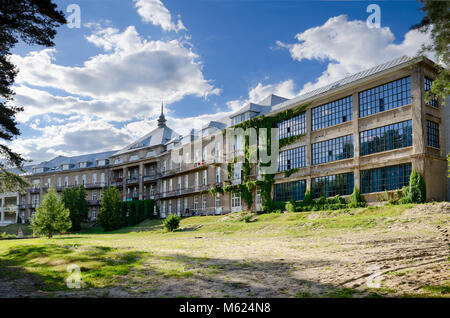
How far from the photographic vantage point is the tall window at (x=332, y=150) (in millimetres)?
31766

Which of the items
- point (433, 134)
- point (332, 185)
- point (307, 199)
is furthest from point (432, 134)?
point (307, 199)

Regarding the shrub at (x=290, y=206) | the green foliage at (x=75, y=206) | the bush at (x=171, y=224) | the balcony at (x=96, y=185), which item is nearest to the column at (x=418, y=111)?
the shrub at (x=290, y=206)

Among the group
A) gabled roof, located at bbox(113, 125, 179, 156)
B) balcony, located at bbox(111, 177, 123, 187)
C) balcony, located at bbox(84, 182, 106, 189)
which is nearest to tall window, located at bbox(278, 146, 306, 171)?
gabled roof, located at bbox(113, 125, 179, 156)

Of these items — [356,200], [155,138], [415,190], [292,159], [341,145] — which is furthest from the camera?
[155,138]

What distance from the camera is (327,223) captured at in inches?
934

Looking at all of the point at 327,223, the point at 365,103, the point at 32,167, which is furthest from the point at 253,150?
the point at 32,167

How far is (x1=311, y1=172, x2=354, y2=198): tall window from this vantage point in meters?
31.3

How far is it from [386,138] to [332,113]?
5.90 meters

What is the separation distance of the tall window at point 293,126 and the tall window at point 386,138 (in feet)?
22.4

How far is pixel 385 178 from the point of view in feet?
93.8

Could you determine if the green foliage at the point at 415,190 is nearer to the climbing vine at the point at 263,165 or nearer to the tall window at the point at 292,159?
the tall window at the point at 292,159

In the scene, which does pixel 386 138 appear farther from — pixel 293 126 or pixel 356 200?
pixel 293 126
